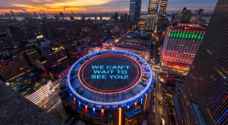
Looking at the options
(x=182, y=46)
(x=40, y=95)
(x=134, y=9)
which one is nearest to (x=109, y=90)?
(x=40, y=95)

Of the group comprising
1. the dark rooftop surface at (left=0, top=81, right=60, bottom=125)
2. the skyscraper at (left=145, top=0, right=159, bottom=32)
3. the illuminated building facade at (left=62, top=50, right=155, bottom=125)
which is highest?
the skyscraper at (left=145, top=0, right=159, bottom=32)

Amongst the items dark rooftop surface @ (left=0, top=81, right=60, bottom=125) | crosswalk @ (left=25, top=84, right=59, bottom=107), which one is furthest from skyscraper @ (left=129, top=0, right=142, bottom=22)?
dark rooftop surface @ (left=0, top=81, right=60, bottom=125)

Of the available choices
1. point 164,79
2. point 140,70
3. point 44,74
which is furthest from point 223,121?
point 44,74

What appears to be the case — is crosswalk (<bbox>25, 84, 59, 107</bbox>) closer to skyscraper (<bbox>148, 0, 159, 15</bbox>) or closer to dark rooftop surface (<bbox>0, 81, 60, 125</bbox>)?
dark rooftop surface (<bbox>0, 81, 60, 125</bbox>)

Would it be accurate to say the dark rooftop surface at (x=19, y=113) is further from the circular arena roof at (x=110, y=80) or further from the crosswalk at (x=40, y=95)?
the crosswalk at (x=40, y=95)

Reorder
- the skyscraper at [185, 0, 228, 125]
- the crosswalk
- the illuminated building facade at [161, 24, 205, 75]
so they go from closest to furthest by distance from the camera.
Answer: the skyscraper at [185, 0, 228, 125] < the crosswalk < the illuminated building facade at [161, 24, 205, 75]

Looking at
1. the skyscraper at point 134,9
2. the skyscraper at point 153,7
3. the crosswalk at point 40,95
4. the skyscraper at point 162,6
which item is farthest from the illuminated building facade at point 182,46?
the skyscraper at point 134,9
